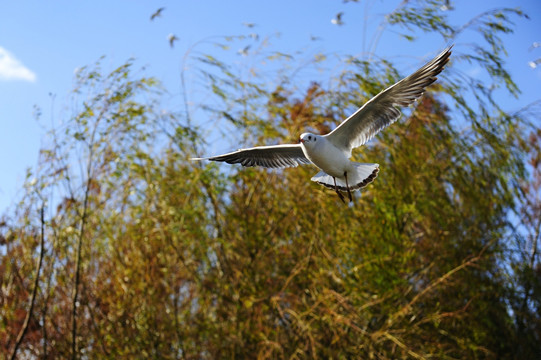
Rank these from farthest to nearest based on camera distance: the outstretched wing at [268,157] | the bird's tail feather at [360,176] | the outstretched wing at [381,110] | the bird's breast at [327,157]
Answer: the outstretched wing at [268,157] < the bird's tail feather at [360,176] < the bird's breast at [327,157] < the outstretched wing at [381,110]

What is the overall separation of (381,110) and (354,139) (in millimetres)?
187

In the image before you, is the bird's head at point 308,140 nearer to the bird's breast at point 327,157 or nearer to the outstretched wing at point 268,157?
the bird's breast at point 327,157

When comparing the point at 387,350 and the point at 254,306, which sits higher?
the point at 254,306

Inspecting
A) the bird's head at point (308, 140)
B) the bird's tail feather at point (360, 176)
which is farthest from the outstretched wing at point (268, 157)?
the bird's head at point (308, 140)

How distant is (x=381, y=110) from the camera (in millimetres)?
3113

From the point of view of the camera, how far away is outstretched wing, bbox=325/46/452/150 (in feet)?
9.43

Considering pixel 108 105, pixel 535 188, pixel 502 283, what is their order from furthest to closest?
pixel 535 188
pixel 502 283
pixel 108 105

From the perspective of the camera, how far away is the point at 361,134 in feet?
10.4

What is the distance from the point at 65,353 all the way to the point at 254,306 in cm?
141

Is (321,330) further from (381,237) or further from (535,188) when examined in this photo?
(535,188)

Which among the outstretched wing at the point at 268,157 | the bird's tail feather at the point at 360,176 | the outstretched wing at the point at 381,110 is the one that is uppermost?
the outstretched wing at the point at 268,157

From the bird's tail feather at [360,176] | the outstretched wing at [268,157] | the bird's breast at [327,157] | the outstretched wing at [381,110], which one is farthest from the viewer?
the outstretched wing at [268,157]

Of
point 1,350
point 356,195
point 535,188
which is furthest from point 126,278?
point 535,188

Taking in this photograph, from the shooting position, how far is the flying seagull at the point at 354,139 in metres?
2.91
